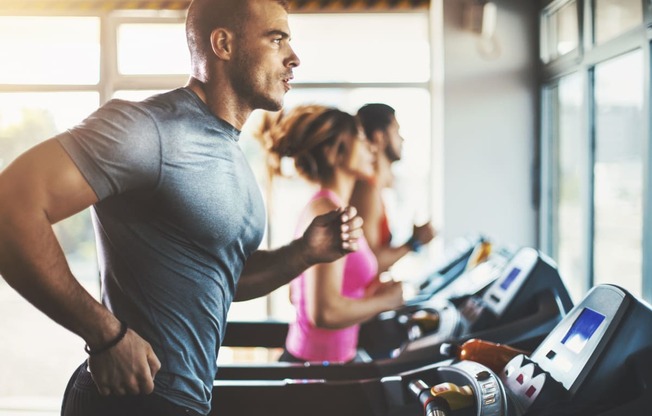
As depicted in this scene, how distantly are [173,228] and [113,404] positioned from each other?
1.12ft

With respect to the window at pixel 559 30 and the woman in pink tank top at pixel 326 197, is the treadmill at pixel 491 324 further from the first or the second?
the window at pixel 559 30

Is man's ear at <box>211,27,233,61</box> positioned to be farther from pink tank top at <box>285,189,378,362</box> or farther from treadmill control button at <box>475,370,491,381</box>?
pink tank top at <box>285,189,378,362</box>

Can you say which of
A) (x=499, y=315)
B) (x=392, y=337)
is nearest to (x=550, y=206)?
(x=392, y=337)

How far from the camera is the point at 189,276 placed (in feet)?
4.09

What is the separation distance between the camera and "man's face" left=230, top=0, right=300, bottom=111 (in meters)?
1.30

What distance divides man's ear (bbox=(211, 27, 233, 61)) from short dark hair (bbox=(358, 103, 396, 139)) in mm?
1962

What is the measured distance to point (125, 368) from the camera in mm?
1093

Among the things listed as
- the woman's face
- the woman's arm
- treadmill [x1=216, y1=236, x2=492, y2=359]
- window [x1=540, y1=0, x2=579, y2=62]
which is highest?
window [x1=540, y1=0, x2=579, y2=62]

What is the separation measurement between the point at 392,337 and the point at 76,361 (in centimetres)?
299

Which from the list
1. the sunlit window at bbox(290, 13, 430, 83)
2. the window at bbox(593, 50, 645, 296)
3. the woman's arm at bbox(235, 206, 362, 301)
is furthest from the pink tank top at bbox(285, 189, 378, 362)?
the sunlit window at bbox(290, 13, 430, 83)

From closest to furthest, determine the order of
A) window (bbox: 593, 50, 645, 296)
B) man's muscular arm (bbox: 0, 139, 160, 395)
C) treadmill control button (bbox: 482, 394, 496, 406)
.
→ man's muscular arm (bbox: 0, 139, 160, 395)
treadmill control button (bbox: 482, 394, 496, 406)
window (bbox: 593, 50, 645, 296)

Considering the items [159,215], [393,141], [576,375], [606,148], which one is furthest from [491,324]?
[159,215]

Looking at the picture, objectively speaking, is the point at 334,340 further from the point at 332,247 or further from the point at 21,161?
the point at 21,161

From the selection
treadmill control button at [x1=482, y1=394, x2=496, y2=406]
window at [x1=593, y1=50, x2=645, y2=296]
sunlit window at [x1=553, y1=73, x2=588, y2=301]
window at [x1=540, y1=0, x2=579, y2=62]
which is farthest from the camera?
sunlit window at [x1=553, y1=73, x2=588, y2=301]
